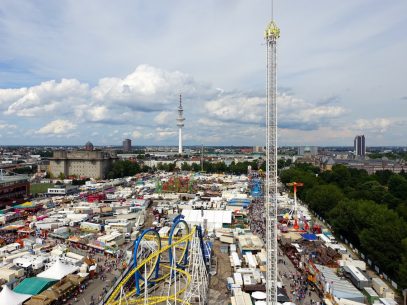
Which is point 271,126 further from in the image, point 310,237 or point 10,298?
point 310,237

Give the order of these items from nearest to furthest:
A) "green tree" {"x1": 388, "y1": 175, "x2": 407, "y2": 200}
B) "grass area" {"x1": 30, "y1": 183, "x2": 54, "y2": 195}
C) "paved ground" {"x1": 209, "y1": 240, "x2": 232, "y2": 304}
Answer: "paved ground" {"x1": 209, "y1": 240, "x2": 232, "y2": 304} → "green tree" {"x1": 388, "y1": 175, "x2": 407, "y2": 200} → "grass area" {"x1": 30, "y1": 183, "x2": 54, "y2": 195}

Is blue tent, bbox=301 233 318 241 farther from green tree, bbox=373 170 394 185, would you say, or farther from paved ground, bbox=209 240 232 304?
green tree, bbox=373 170 394 185

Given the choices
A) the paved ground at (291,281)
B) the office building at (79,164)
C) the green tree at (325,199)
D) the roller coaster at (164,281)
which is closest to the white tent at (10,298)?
the roller coaster at (164,281)

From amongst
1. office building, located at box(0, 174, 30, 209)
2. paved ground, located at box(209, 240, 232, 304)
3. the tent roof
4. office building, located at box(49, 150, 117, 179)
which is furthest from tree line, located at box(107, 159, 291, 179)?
the tent roof

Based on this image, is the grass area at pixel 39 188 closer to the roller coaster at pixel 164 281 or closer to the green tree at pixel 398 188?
the roller coaster at pixel 164 281

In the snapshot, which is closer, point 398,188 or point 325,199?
point 325,199

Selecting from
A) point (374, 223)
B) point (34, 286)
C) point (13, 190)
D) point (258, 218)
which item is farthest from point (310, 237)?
point (13, 190)
